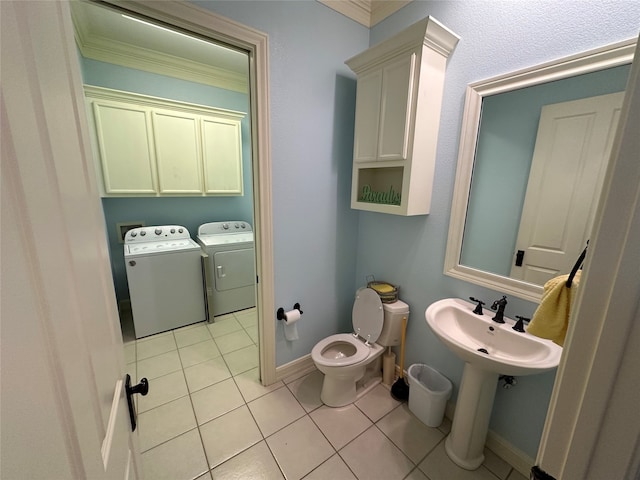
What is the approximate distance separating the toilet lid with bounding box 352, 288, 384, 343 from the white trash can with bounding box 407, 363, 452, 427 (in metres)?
0.36

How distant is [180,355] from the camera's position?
2.29 metres

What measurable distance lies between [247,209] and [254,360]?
6.59ft

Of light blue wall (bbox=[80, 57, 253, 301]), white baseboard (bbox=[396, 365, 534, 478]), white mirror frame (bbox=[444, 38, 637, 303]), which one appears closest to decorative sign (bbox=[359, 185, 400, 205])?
white mirror frame (bbox=[444, 38, 637, 303])

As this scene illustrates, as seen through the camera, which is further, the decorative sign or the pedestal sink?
the decorative sign

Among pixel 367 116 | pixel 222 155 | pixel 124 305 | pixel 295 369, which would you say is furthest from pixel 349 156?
pixel 124 305

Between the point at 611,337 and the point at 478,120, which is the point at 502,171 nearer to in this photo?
the point at 478,120

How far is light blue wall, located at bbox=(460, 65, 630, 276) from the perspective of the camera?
1.27 meters

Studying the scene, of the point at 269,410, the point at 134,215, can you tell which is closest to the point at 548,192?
the point at 269,410

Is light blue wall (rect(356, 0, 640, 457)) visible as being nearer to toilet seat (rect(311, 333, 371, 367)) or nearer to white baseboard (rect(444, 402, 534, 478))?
white baseboard (rect(444, 402, 534, 478))

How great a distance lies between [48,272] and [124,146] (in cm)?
268

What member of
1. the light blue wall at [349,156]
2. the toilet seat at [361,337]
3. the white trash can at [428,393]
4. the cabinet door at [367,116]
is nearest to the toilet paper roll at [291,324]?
the light blue wall at [349,156]

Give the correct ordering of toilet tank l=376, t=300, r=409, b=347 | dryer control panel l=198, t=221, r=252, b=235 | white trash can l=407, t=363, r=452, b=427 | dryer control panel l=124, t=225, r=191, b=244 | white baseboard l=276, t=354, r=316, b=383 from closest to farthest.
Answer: white trash can l=407, t=363, r=452, b=427 → toilet tank l=376, t=300, r=409, b=347 → white baseboard l=276, t=354, r=316, b=383 → dryer control panel l=124, t=225, r=191, b=244 → dryer control panel l=198, t=221, r=252, b=235

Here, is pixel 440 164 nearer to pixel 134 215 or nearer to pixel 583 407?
pixel 583 407

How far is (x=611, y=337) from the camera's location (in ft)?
1.23
